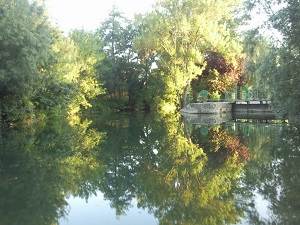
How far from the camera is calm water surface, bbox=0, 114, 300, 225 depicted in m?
5.85

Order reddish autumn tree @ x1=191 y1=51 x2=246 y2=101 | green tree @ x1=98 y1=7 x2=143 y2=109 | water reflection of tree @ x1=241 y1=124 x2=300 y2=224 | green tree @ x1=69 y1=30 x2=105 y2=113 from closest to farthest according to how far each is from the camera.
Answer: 1. water reflection of tree @ x1=241 y1=124 x2=300 y2=224
2. green tree @ x1=69 y1=30 x2=105 y2=113
3. reddish autumn tree @ x1=191 y1=51 x2=246 y2=101
4. green tree @ x1=98 y1=7 x2=143 y2=109

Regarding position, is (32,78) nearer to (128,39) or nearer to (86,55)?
(86,55)

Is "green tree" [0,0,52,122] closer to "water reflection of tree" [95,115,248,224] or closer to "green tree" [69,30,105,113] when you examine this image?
"water reflection of tree" [95,115,248,224]

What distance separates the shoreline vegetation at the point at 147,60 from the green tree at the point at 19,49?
0.06 meters

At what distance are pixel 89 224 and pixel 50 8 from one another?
24.7m

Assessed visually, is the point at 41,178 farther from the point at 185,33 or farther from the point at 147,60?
the point at 147,60

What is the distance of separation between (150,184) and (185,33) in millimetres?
28885

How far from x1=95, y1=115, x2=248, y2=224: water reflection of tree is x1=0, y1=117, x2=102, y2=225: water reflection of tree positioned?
2.16 ft

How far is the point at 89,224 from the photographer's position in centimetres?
555

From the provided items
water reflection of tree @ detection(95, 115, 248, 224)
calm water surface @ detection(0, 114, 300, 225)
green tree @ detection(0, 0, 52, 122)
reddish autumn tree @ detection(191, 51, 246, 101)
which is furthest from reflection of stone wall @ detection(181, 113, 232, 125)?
calm water surface @ detection(0, 114, 300, 225)

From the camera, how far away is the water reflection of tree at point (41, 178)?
5997 mm

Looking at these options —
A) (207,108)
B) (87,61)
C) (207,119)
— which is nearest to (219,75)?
(207,108)

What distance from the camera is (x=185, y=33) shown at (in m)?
34.9

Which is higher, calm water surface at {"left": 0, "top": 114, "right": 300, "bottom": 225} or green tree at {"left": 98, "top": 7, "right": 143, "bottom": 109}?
green tree at {"left": 98, "top": 7, "right": 143, "bottom": 109}
